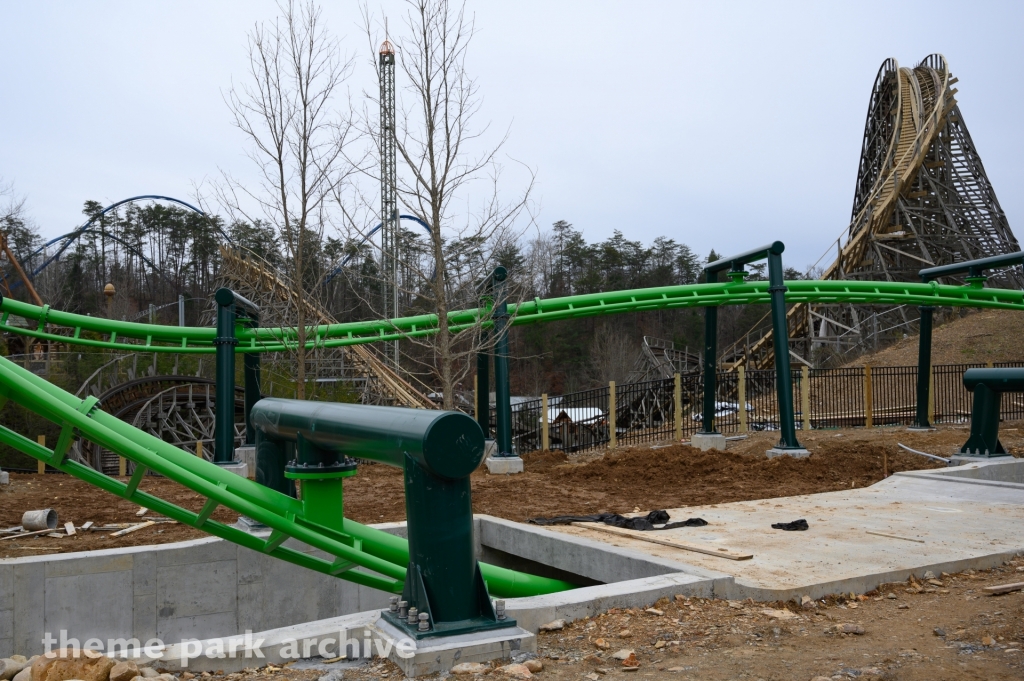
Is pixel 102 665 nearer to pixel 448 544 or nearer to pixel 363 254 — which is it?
pixel 448 544

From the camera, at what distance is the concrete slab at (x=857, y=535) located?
568 centimetres

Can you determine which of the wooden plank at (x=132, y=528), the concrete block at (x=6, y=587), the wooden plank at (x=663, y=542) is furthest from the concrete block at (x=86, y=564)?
the wooden plank at (x=663, y=542)

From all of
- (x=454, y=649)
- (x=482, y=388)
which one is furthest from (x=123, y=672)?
(x=482, y=388)

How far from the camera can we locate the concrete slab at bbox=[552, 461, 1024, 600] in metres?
5.68

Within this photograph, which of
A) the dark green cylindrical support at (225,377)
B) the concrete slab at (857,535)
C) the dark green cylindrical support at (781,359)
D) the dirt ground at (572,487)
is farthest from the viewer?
the dark green cylindrical support at (781,359)

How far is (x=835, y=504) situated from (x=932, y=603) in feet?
15.0

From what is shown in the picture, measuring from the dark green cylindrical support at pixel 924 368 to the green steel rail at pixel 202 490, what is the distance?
1593 cm

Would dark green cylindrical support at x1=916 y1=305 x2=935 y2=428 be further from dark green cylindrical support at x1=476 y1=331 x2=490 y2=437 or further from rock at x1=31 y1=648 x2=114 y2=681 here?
rock at x1=31 y1=648 x2=114 y2=681

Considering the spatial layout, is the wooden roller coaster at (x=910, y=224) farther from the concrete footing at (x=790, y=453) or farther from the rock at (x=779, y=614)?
the rock at (x=779, y=614)

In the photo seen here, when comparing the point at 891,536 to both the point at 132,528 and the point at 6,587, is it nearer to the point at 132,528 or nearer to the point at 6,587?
the point at 6,587

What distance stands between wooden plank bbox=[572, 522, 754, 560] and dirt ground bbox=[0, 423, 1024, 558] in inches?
48.3

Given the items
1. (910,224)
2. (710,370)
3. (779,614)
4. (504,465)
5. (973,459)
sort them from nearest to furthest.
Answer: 1. (779,614)
2. (973,459)
3. (504,465)
4. (710,370)
5. (910,224)

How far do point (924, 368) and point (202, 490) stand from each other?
18622mm

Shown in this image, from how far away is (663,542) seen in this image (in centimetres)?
722
